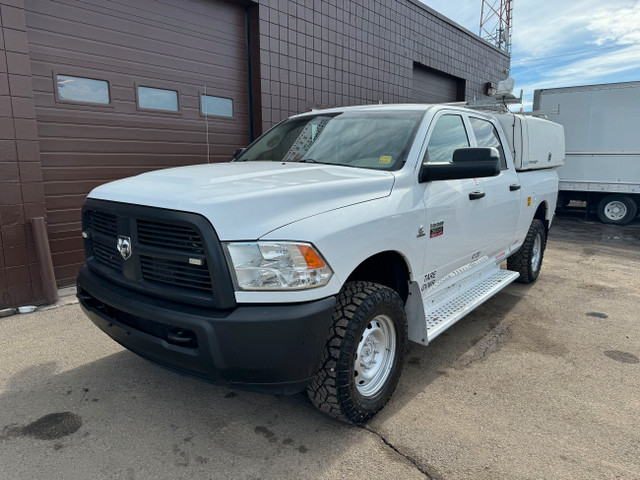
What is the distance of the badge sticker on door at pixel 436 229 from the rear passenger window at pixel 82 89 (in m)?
4.67

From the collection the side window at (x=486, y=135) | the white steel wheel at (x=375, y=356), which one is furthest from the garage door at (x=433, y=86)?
the white steel wheel at (x=375, y=356)

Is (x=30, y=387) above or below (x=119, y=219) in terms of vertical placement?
below

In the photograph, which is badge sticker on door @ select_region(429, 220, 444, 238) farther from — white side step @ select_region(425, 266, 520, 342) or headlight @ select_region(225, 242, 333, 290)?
headlight @ select_region(225, 242, 333, 290)

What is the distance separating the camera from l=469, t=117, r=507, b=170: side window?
4.16m

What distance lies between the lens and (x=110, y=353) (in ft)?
12.1

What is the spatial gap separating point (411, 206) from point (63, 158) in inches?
179

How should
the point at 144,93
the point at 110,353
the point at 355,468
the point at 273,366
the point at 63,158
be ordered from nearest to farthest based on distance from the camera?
the point at 273,366
the point at 355,468
the point at 110,353
the point at 63,158
the point at 144,93

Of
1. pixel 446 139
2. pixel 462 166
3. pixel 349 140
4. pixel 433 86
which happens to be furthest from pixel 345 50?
pixel 462 166

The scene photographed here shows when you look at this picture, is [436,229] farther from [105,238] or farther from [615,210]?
[615,210]

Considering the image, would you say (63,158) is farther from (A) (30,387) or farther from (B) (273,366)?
(B) (273,366)

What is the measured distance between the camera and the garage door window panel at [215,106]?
6.80 metres

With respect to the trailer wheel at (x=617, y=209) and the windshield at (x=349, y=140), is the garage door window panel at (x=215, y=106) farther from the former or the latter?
the trailer wheel at (x=617, y=209)

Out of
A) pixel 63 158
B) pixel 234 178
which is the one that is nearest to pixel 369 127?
pixel 234 178

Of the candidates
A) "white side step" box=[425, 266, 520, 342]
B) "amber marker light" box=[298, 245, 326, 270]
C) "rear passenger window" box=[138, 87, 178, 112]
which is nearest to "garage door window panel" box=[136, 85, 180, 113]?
"rear passenger window" box=[138, 87, 178, 112]
